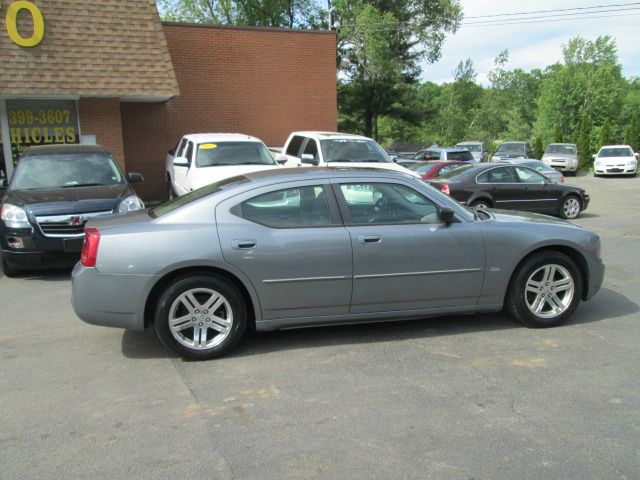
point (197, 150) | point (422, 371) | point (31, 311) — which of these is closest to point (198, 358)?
point (422, 371)

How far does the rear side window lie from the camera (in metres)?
13.4

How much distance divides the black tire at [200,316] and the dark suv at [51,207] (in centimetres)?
330

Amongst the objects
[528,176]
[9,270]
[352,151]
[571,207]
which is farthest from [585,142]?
[9,270]

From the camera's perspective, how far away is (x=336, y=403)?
3814mm

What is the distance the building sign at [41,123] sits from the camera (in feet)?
41.6

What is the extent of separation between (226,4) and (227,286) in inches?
1368

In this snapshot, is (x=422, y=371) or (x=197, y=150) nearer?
(x=422, y=371)

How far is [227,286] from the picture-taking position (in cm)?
456

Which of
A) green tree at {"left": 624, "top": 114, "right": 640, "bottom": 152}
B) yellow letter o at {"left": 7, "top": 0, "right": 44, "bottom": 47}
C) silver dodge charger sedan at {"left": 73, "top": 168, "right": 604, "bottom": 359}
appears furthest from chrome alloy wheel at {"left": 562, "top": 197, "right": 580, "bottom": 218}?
green tree at {"left": 624, "top": 114, "right": 640, "bottom": 152}

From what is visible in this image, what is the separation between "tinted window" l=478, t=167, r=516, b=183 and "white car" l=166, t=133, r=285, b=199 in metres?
A: 4.35

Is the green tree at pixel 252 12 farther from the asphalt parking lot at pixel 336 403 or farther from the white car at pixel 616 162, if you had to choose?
the asphalt parking lot at pixel 336 403

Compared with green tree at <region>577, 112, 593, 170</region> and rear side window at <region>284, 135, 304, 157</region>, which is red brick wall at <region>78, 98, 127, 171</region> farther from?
green tree at <region>577, 112, 593, 170</region>

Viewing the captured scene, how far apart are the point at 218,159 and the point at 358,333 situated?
6761 mm

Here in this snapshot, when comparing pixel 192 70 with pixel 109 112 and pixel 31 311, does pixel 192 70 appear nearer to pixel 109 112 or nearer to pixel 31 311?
pixel 109 112
